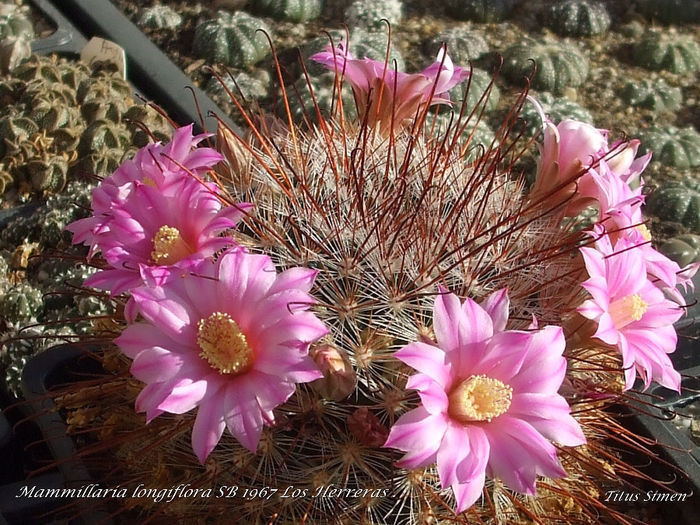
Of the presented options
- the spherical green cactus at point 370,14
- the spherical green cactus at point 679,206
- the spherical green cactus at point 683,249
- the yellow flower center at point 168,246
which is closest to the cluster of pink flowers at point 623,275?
the yellow flower center at point 168,246

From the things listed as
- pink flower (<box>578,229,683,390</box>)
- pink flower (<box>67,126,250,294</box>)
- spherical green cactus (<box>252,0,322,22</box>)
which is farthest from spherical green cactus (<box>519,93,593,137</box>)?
pink flower (<box>67,126,250,294</box>)

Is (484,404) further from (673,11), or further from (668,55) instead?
(673,11)

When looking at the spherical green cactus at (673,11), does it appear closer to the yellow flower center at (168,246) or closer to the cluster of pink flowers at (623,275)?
the cluster of pink flowers at (623,275)

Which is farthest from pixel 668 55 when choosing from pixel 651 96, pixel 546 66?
pixel 546 66

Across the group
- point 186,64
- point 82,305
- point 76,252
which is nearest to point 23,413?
point 82,305

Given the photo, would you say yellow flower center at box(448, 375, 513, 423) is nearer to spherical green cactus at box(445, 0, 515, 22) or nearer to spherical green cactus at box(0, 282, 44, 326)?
spherical green cactus at box(0, 282, 44, 326)

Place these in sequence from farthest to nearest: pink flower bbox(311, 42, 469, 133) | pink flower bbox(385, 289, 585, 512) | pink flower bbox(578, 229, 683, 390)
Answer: pink flower bbox(311, 42, 469, 133) < pink flower bbox(578, 229, 683, 390) < pink flower bbox(385, 289, 585, 512)

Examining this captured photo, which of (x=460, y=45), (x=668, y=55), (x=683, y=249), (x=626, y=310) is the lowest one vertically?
(x=683, y=249)
